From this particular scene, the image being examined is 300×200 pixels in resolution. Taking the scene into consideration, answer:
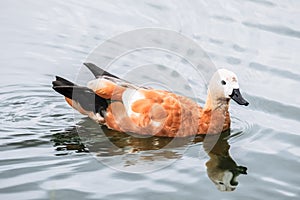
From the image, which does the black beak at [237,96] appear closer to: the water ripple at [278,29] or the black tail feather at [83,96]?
Answer: the black tail feather at [83,96]

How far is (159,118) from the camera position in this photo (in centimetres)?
858

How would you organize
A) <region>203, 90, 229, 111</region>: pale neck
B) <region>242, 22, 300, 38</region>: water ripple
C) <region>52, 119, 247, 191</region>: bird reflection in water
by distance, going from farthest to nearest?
<region>242, 22, 300, 38</region>: water ripple → <region>203, 90, 229, 111</region>: pale neck → <region>52, 119, 247, 191</region>: bird reflection in water

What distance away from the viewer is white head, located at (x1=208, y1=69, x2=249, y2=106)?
8.53m

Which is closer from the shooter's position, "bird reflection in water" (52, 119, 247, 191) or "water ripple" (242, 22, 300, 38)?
"bird reflection in water" (52, 119, 247, 191)

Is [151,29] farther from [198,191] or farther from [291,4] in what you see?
[198,191]

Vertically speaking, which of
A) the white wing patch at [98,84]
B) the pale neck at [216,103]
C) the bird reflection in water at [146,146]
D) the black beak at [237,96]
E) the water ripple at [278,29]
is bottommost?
the bird reflection in water at [146,146]

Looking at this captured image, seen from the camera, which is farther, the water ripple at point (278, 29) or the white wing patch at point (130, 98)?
the water ripple at point (278, 29)

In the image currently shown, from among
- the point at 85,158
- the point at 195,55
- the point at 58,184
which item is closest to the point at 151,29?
the point at 195,55

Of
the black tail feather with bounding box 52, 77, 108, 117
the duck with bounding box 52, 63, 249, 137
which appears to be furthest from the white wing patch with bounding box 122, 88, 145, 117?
the black tail feather with bounding box 52, 77, 108, 117

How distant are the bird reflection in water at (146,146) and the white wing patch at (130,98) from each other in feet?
0.98

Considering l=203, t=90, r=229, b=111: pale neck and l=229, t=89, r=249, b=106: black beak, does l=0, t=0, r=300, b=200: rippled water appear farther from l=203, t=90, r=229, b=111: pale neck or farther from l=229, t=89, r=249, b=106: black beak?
l=229, t=89, r=249, b=106: black beak

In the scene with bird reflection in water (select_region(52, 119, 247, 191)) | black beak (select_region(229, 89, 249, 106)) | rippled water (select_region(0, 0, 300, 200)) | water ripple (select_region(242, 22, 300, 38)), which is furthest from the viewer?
water ripple (select_region(242, 22, 300, 38))

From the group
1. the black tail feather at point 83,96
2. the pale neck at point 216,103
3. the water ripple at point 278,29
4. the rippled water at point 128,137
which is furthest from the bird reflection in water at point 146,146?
the water ripple at point 278,29

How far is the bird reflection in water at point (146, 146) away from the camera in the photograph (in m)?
7.89
